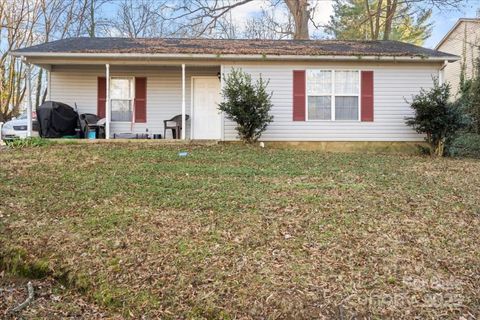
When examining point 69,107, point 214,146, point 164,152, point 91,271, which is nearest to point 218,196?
point 91,271

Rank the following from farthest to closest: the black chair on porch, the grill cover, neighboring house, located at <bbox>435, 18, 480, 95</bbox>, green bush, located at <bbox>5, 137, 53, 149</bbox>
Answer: neighboring house, located at <bbox>435, 18, 480, 95</bbox>, the black chair on porch, the grill cover, green bush, located at <bbox>5, 137, 53, 149</bbox>

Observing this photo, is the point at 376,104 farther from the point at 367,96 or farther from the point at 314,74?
the point at 314,74

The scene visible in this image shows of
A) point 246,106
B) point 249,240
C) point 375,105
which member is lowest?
point 249,240

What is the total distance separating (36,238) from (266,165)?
4.54m

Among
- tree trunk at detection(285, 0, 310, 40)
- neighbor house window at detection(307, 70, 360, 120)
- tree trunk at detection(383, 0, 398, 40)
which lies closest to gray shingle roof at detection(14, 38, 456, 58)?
neighbor house window at detection(307, 70, 360, 120)

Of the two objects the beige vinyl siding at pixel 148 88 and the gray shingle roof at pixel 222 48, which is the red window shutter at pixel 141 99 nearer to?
the beige vinyl siding at pixel 148 88

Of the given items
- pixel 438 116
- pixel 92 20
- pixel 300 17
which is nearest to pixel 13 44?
pixel 92 20

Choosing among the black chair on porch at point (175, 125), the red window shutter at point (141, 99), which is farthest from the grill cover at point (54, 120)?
the black chair on porch at point (175, 125)

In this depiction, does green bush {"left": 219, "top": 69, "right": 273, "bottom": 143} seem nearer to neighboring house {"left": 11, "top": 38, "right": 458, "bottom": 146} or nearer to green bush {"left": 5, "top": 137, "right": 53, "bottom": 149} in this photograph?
neighboring house {"left": 11, "top": 38, "right": 458, "bottom": 146}

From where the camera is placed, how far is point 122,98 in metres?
12.0

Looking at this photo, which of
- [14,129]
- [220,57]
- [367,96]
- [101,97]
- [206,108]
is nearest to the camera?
[220,57]

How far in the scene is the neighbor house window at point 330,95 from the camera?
35.7 ft

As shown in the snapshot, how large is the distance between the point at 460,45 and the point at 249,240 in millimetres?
19543

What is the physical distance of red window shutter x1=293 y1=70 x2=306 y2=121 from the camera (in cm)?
1085
